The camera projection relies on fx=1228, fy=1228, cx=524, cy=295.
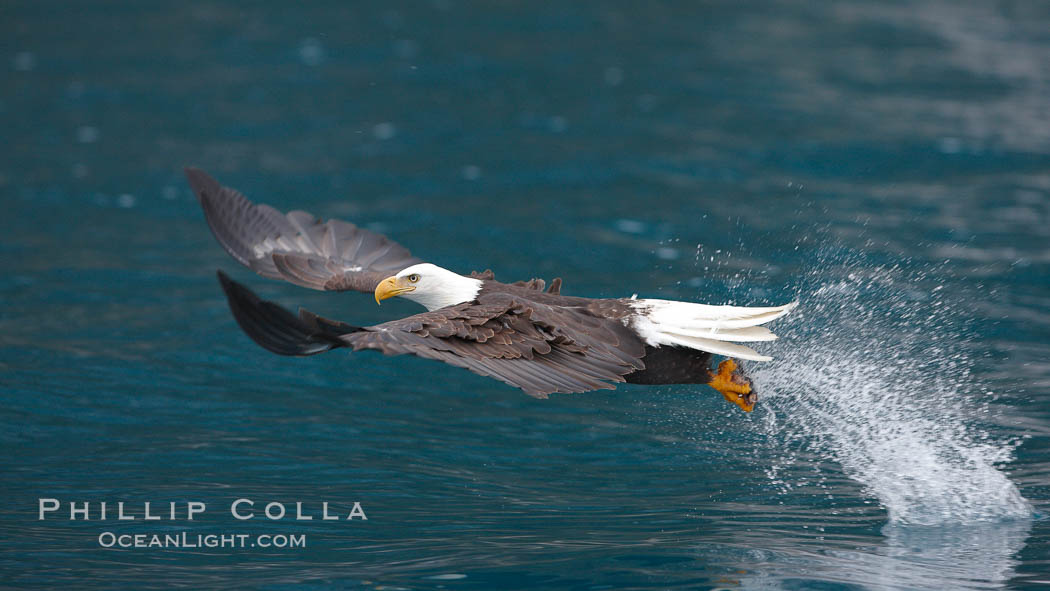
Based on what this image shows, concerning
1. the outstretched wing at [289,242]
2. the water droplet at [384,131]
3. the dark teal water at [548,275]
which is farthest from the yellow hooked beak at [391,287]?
the water droplet at [384,131]

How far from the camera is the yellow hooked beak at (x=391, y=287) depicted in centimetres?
576

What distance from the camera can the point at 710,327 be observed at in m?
5.42

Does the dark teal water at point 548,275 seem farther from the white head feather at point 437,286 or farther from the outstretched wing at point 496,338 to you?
the white head feather at point 437,286

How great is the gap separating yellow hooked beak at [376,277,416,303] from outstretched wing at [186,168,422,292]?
2.18 ft

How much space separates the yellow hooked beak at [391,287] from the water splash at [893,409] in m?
1.81

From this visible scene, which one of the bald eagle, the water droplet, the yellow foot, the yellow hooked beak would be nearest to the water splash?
the yellow foot

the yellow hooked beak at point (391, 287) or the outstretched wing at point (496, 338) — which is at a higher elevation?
the yellow hooked beak at point (391, 287)

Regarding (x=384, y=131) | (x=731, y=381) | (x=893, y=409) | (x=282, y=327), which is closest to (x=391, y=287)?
(x=282, y=327)

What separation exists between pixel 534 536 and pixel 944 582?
1.64 m

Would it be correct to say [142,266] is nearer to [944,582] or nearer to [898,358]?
[898,358]

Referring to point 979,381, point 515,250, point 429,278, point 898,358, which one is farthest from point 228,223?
point 979,381

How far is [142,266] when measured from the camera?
28.7 feet

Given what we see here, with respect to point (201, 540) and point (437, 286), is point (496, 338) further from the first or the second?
point (201, 540)

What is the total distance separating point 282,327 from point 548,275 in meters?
4.00
